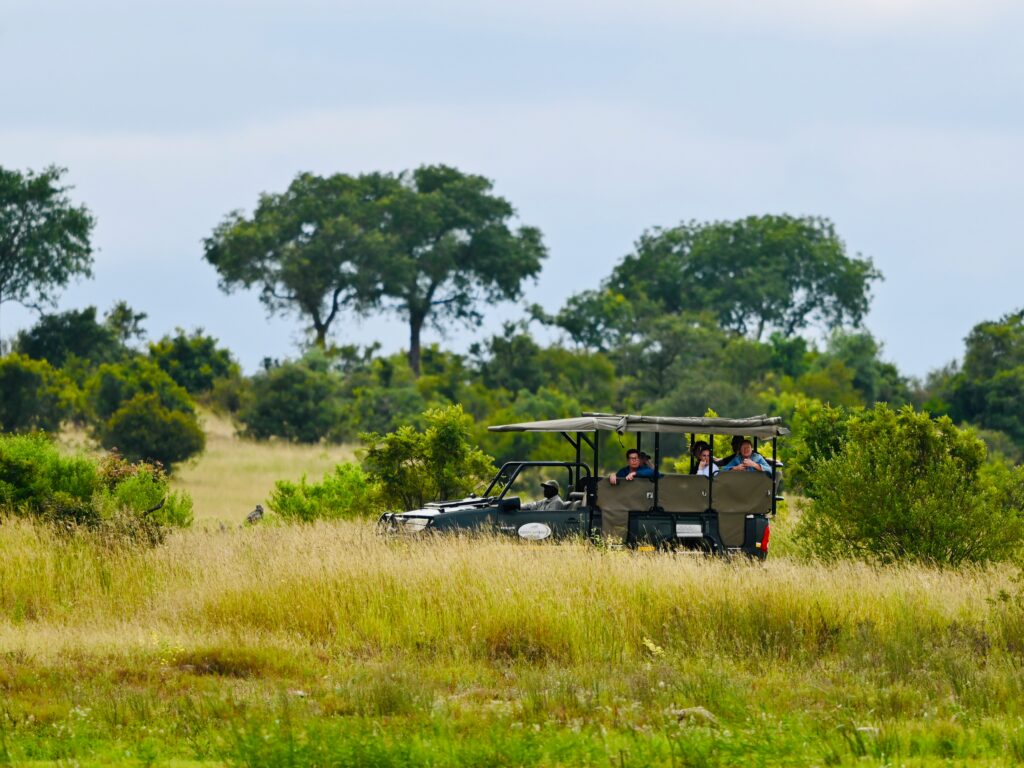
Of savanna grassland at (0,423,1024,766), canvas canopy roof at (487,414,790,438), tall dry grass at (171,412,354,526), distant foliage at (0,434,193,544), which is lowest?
tall dry grass at (171,412,354,526)

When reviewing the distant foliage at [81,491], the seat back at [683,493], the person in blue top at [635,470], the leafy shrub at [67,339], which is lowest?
the distant foliage at [81,491]

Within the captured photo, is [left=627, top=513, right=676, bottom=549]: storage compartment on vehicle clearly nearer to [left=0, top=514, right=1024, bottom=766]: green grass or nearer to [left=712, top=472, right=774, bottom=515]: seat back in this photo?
[left=712, top=472, right=774, bottom=515]: seat back

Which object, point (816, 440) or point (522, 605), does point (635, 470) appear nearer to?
point (522, 605)

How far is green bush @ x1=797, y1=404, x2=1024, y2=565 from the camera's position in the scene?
18438 mm

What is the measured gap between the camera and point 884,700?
1111 centimetres

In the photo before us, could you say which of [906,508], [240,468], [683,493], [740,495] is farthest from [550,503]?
[240,468]

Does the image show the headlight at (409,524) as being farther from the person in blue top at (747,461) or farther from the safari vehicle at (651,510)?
the person in blue top at (747,461)

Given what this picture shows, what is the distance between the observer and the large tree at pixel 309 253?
7294cm

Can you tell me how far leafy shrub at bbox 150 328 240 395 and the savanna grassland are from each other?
4616 centimetres

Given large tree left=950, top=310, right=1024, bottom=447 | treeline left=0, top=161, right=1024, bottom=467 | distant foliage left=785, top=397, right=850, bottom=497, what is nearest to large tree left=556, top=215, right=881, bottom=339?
treeline left=0, top=161, right=1024, bottom=467

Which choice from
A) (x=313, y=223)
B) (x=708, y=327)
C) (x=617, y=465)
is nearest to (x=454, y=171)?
(x=313, y=223)

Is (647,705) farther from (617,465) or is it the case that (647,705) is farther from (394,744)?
(617,465)

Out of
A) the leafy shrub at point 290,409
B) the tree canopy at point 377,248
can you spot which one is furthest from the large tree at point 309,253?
the leafy shrub at point 290,409

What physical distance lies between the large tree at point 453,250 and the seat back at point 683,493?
57024 millimetres
